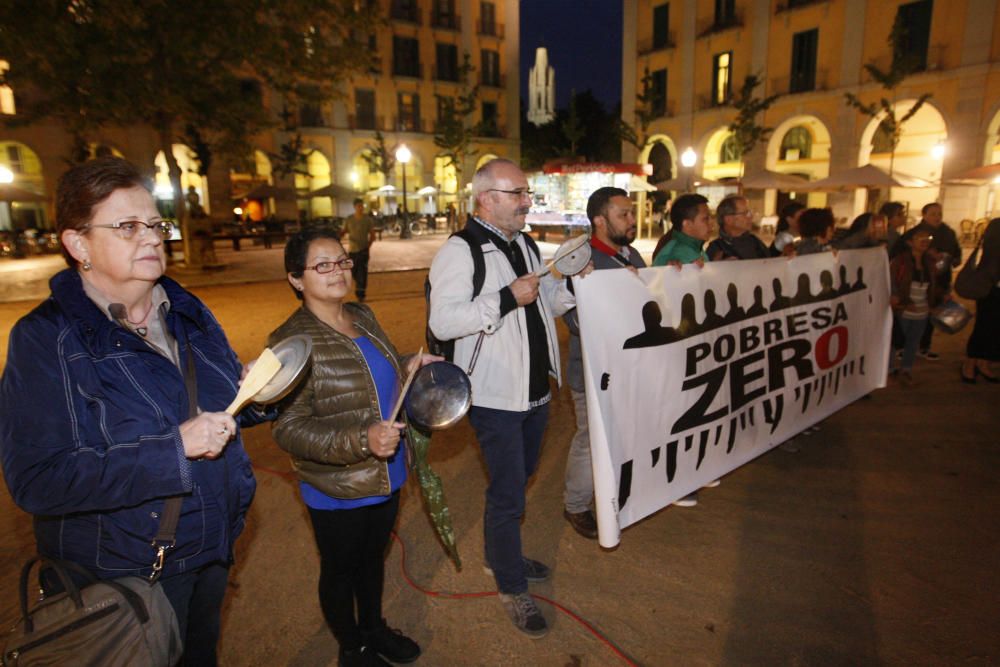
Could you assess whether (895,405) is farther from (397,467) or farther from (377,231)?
(377,231)

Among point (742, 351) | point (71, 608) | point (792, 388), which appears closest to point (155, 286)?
point (71, 608)

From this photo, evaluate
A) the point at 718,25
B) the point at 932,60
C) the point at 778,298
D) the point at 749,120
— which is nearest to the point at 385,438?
the point at 778,298

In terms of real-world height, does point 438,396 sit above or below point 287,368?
below

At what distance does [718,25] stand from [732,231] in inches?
1215

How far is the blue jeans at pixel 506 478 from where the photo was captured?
8.50ft

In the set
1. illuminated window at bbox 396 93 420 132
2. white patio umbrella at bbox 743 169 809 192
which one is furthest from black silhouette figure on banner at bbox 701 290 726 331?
illuminated window at bbox 396 93 420 132

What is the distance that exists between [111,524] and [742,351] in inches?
133

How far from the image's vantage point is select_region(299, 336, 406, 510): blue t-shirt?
2.17 m

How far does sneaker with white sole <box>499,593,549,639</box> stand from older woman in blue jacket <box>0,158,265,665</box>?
1.42 meters

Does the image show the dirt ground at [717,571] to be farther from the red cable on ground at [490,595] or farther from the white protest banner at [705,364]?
the white protest banner at [705,364]

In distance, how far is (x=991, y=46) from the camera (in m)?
20.9

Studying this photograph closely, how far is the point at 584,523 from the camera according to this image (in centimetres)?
345

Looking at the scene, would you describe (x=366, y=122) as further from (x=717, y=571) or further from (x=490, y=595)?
(x=717, y=571)

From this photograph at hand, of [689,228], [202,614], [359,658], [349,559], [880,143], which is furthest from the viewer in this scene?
[880,143]
